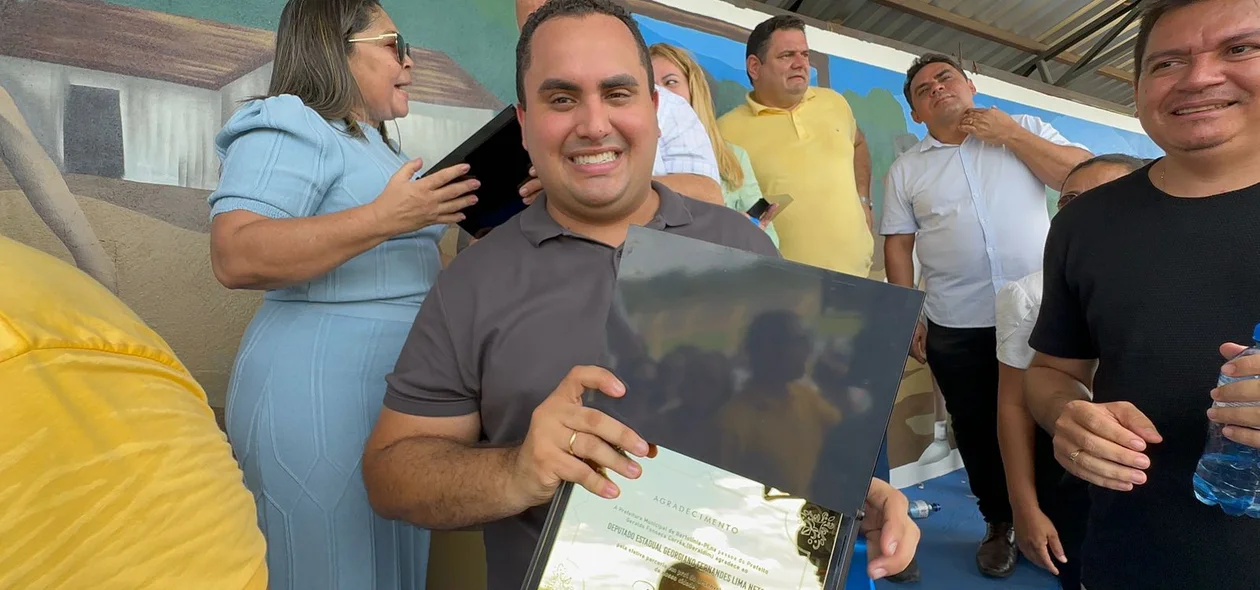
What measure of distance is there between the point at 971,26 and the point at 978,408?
4.21m

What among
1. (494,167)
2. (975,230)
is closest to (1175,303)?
(494,167)

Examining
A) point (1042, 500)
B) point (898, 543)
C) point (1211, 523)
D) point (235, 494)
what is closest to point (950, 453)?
point (1042, 500)

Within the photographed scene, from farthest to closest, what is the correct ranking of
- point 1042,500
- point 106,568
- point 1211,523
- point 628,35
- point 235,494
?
point 1042,500 < point 628,35 < point 1211,523 < point 235,494 < point 106,568

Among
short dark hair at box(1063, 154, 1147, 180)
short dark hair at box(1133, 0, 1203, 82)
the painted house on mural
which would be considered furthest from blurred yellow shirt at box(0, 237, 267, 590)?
short dark hair at box(1063, 154, 1147, 180)

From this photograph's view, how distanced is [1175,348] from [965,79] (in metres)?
2.22

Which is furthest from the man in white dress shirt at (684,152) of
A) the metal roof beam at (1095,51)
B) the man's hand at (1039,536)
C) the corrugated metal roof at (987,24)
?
the metal roof beam at (1095,51)

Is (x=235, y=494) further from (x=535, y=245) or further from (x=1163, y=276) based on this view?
(x=1163, y=276)

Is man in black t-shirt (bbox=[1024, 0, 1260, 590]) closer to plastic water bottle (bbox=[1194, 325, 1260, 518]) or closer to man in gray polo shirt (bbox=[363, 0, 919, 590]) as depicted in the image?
plastic water bottle (bbox=[1194, 325, 1260, 518])

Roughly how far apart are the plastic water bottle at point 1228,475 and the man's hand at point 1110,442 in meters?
0.09

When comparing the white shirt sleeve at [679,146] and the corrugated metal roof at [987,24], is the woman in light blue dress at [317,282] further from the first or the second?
the corrugated metal roof at [987,24]

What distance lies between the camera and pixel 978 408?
8.43 ft

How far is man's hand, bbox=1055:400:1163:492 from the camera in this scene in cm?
91

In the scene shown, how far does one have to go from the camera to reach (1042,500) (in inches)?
77.4

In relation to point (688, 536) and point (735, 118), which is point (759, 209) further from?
point (688, 536)
